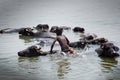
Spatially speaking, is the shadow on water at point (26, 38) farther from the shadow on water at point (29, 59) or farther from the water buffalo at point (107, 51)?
the water buffalo at point (107, 51)

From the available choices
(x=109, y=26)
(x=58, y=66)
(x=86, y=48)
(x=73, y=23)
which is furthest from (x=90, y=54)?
(x=73, y=23)

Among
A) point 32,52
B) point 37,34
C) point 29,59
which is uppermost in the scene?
point 37,34

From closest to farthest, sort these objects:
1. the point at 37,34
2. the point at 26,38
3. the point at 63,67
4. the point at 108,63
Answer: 1. the point at 63,67
2. the point at 108,63
3. the point at 26,38
4. the point at 37,34

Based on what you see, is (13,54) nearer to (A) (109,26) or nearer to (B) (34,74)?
(B) (34,74)

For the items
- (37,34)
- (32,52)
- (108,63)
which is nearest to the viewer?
(108,63)

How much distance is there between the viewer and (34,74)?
13.6 m

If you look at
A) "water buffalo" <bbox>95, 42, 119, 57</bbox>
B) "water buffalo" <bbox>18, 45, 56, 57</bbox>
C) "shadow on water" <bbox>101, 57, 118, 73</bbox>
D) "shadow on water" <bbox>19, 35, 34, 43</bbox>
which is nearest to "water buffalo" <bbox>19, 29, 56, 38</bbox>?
"shadow on water" <bbox>19, 35, 34, 43</bbox>

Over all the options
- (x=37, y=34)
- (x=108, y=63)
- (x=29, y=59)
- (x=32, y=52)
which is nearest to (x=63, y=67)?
(x=108, y=63)

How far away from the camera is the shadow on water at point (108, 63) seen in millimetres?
14177

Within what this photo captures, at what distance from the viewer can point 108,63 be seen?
49.5ft

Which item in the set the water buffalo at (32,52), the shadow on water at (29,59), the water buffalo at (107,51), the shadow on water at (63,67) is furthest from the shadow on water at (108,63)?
the shadow on water at (29,59)

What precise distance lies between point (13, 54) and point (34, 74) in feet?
11.9

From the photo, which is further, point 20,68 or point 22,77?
point 20,68

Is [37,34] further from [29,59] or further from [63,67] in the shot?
[63,67]
